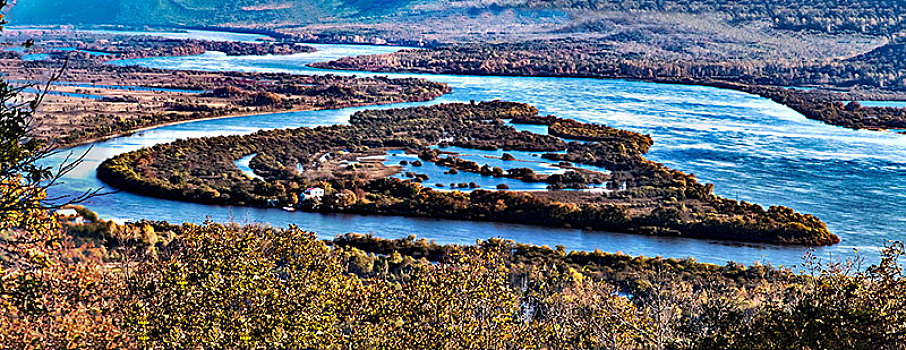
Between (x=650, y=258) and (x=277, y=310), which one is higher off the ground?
(x=277, y=310)

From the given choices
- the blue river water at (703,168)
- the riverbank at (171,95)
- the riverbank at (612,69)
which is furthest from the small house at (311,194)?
the riverbank at (612,69)

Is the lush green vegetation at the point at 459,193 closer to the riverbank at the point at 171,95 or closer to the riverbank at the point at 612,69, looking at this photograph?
the riverbank at the point at 171,95

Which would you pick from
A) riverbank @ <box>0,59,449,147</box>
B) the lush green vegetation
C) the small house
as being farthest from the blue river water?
riverbank @ <box>0,59,449,147</box>

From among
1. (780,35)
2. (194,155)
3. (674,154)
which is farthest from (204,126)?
(780,35)

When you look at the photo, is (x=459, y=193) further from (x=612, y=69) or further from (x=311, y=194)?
(x=612, y=69)

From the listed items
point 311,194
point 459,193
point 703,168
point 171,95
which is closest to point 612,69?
point 171,95

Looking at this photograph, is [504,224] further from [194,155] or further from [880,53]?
[880,53]
